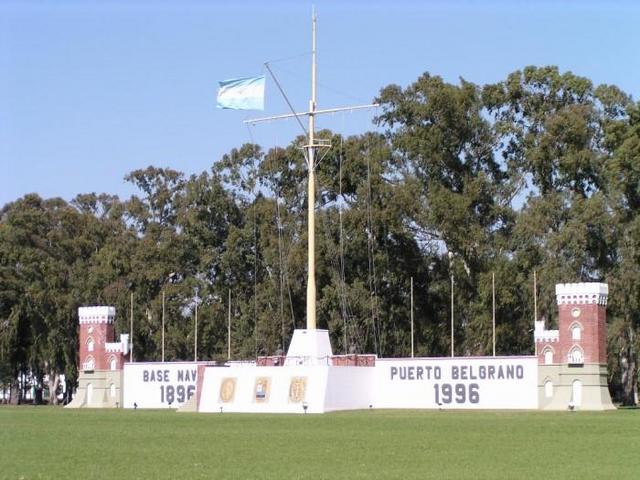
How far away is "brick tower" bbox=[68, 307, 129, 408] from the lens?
219 feet

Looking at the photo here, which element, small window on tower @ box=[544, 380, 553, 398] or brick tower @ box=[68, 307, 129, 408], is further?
brick tower @ box=[68, 307, 129, 408]

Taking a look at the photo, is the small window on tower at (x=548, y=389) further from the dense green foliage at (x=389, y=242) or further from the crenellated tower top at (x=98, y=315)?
the crenellated tower top at (x=98, y=315)

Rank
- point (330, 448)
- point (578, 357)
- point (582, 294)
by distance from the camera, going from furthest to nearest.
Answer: point (582, 294) < point (578, 357) < point (330, 448)

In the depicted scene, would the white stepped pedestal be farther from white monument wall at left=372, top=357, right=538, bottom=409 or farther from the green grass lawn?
the green grass lawn

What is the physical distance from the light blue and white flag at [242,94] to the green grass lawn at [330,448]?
16.9 metres

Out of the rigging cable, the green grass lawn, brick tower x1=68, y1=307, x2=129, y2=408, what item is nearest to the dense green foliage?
the rigging cable

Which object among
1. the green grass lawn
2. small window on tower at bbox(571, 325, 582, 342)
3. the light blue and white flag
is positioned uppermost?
the light blue and white flag

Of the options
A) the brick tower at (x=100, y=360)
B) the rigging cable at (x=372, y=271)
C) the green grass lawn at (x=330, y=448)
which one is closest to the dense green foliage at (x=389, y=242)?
the rigging cable at (x=372, y=271)

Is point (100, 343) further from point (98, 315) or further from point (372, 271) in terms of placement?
point (372, 271)

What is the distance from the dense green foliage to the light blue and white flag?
63.4 feet

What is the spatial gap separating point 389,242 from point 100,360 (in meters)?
21.8

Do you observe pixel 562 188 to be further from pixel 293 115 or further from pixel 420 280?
pixel 293 115

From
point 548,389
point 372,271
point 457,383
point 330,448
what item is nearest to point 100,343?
point 372,271

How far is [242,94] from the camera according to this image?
5547cm
